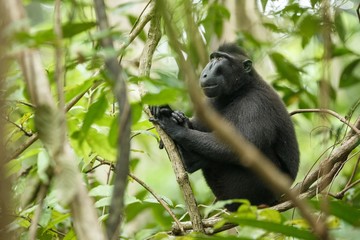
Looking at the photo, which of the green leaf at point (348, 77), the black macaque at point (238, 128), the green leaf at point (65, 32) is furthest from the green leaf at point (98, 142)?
the green leaf at point (348, 77)

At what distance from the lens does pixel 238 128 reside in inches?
255

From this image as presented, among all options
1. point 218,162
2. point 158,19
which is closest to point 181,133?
point 218,162

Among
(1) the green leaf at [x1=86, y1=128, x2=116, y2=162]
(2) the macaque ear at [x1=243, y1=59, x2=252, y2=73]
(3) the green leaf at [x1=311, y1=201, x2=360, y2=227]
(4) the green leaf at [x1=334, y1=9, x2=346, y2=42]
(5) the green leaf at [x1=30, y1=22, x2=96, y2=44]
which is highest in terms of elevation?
(5) the green leaf at [x1=30, y1=22, x2=96, y2=44]

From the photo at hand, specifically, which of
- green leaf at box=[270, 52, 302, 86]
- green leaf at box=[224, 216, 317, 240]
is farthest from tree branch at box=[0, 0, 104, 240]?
green leaf at box=[270, 52, 302, 86]

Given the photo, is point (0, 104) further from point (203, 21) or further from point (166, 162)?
point (166, 162)

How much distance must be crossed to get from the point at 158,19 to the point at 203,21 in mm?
1359

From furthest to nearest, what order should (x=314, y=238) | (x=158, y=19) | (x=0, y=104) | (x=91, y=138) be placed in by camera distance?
1. (x=158, y=19)
2. (x=91, y=138)
3. (x=314, y=238)
4. (x=0, y=104)

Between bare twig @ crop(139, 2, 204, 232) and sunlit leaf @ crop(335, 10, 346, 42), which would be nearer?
bare twig @ crop(139, 2, 204, 232)

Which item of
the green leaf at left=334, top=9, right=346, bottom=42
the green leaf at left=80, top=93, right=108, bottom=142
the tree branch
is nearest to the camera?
the tree branch

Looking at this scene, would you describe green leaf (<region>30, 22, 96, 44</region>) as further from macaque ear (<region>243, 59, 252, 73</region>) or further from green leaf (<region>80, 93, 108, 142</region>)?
macaque ear (<region>243, 59, 252, 73</region>)

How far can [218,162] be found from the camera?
21.3ft

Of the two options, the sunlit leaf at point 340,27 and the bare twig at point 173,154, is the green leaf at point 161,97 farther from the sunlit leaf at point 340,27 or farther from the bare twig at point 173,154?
the sunlit leaf at point 340,27

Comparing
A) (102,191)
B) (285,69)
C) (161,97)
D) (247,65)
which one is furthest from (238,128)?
(161,97)

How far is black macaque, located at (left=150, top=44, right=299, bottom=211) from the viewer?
6.27 m
